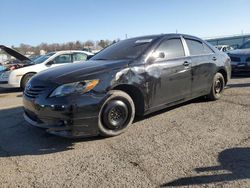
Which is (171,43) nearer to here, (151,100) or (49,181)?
(151,100)

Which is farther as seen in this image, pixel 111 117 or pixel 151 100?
pixel 151 100

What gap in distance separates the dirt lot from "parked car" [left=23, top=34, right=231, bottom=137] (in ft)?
0.99

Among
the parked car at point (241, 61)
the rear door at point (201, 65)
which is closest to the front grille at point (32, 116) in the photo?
the rear door at point (201, 65)

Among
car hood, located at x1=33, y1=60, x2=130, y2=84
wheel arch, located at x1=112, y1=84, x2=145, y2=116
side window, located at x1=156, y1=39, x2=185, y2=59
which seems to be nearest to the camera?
car hood, located at x1=33, y1=60, x2=130, y2=84

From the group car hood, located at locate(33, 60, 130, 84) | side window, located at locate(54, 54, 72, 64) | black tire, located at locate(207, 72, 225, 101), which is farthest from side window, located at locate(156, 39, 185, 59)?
side window, located at locate(54, 54, 72, 64)

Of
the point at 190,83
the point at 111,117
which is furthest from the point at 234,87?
the point at 111,117

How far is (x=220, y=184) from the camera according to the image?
2.99 meters

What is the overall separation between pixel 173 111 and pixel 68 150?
2513 mm

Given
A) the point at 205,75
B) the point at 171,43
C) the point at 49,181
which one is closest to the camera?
the point at 49,181

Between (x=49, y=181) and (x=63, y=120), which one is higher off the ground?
(x=63, y=120)

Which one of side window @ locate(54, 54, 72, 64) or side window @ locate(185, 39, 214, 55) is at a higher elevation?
side window @ locate(185, 39, 214, 55)

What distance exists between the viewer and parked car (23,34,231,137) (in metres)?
4.07

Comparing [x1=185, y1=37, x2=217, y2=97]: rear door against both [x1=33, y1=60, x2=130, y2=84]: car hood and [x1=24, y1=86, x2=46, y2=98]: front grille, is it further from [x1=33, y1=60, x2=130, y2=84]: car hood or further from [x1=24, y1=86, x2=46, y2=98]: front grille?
[x1=24, y1=86, x2=46, y2=98]: front grille

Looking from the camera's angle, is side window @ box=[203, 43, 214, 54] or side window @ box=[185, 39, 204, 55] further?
side window @ box=[203, 43, 214, 54]
